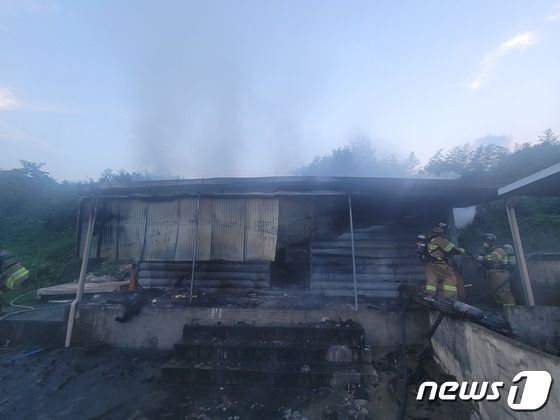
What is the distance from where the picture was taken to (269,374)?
14.4ft

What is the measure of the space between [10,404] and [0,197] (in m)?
25.2

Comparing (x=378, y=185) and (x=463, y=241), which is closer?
(x=378, y=185)

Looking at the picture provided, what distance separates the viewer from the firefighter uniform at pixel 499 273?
19.3ft

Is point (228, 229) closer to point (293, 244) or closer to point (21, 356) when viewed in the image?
point (293, 244)

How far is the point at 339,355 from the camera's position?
475 cm

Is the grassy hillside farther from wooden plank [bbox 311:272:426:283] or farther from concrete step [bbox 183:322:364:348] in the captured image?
wooden plank [bbox 311:272:426:283]

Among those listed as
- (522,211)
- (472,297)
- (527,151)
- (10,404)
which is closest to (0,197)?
(10,404)

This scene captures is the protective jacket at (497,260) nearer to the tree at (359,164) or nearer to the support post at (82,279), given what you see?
the support post at (82,279)

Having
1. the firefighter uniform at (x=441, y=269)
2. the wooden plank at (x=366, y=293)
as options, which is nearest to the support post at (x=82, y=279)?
the wooden plank at (x=366, y=293)

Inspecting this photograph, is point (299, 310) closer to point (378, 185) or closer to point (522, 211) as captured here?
point (378, 185)

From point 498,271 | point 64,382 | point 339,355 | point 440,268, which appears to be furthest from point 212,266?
point 498,271

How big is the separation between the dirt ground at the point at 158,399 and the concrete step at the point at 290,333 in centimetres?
79

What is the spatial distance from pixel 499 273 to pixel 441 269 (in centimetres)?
208

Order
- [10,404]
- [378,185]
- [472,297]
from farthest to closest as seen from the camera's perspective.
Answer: [472,297]
[378,185]
[10,404]
